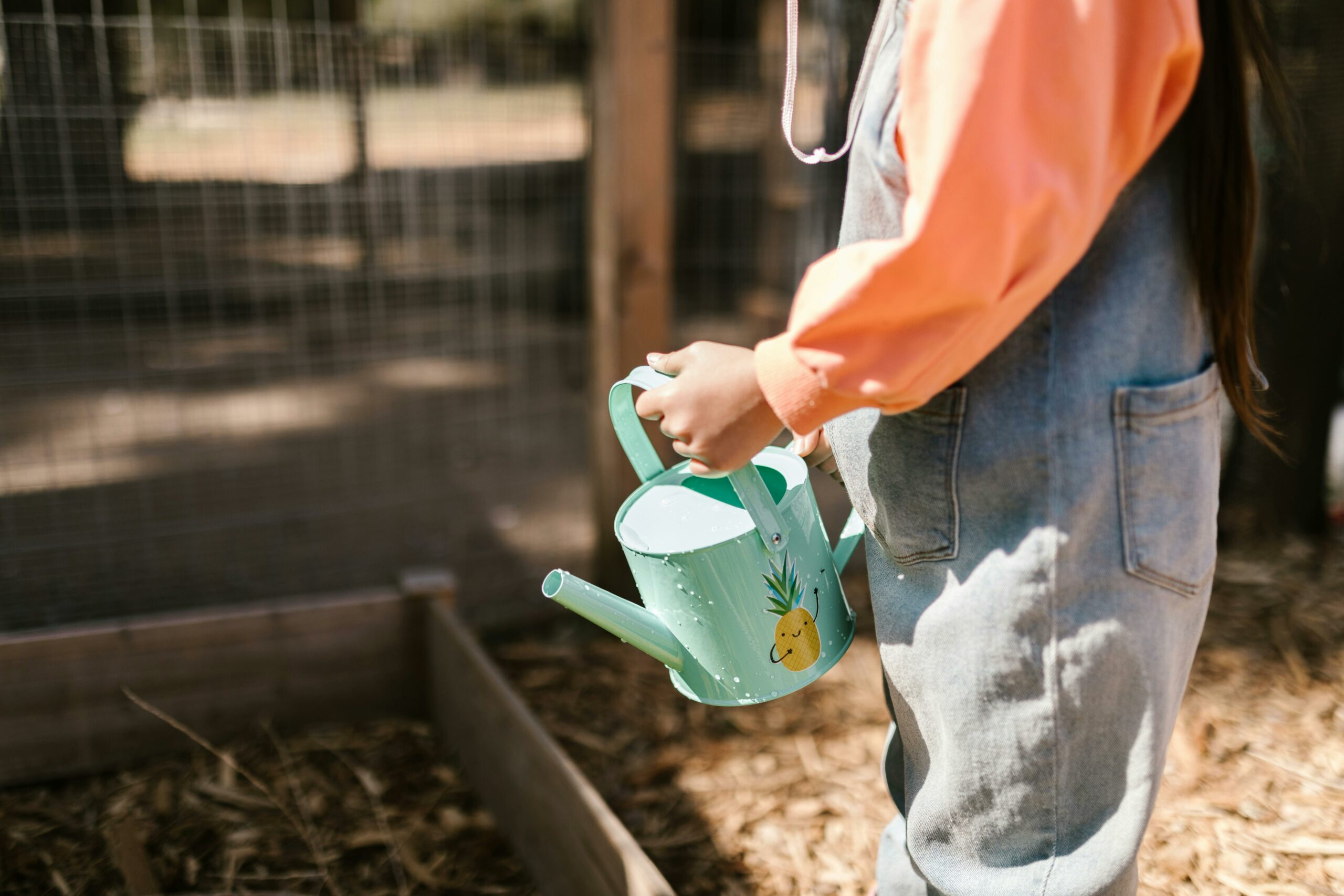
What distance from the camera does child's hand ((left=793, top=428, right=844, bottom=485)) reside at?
116 cm

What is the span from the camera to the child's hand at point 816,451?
1.16 m

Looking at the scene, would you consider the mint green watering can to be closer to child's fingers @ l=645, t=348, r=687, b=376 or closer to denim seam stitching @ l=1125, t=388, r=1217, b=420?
child's fingers @ l=645, t=348, r=687, b=376

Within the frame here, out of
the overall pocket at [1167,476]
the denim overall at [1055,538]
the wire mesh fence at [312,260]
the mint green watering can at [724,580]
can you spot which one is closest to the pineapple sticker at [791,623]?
the mint green watering can at [724,580]

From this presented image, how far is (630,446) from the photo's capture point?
118cm

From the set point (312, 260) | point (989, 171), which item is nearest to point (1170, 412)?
point (989, 171)

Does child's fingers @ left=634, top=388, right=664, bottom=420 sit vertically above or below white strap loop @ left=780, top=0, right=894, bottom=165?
below

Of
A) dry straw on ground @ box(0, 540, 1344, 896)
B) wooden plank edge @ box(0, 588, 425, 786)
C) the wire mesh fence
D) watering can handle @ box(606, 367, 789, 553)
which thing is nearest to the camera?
watering can handle @ box(606, 367, 789, 553)

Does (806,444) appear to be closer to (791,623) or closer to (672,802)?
(791,623)

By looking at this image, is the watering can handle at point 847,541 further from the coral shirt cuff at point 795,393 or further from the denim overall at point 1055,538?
the coral shirt cuff at point 795,393

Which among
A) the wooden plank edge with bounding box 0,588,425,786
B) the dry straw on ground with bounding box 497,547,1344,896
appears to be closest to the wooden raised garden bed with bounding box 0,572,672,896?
the wooden plank edge with bounding box 0,588,425,786

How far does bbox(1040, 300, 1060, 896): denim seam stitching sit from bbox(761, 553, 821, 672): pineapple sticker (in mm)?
252

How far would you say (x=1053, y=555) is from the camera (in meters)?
0.89

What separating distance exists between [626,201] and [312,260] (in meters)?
1.02

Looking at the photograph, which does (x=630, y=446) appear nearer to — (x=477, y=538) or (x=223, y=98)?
(x=223, y=98)
